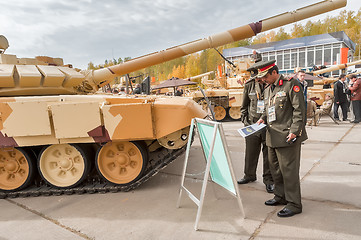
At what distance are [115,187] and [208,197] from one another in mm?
1496

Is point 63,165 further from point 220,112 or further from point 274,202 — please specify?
point 220,112

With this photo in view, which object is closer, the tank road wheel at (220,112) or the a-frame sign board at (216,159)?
the a-frame sign board at (216,159)

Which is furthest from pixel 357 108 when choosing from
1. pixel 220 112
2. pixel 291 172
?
pixel 291 172

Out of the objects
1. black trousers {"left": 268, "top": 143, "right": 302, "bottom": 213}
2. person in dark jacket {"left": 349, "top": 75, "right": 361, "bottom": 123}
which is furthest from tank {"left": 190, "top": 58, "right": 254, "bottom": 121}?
black trousers {"left": 268, "top": 143, "right": 302, "bottom": 213}

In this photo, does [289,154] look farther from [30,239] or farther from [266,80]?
[30,239]

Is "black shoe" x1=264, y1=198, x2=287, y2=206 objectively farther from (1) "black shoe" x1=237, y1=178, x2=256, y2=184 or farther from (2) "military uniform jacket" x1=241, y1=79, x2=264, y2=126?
(2) "military uniform jacket" x1=241, y1=79, x2=264, y2=126

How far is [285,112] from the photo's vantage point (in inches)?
124

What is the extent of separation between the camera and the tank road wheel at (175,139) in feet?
14.0

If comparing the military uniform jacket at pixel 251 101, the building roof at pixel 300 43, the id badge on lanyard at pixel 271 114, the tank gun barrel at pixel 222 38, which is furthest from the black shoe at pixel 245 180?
the building roof at pixel 300 43

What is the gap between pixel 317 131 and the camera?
8711 millimetres

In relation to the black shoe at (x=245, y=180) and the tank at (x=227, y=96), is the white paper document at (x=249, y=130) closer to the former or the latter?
the black shoe at (x=245, y=180)

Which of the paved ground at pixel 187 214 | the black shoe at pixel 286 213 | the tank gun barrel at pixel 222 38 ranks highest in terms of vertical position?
the tank gun barrel at pixel 222 38

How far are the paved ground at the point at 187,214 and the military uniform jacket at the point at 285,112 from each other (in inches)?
37.8

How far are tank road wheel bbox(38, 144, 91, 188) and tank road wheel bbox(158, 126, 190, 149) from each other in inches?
51.5
